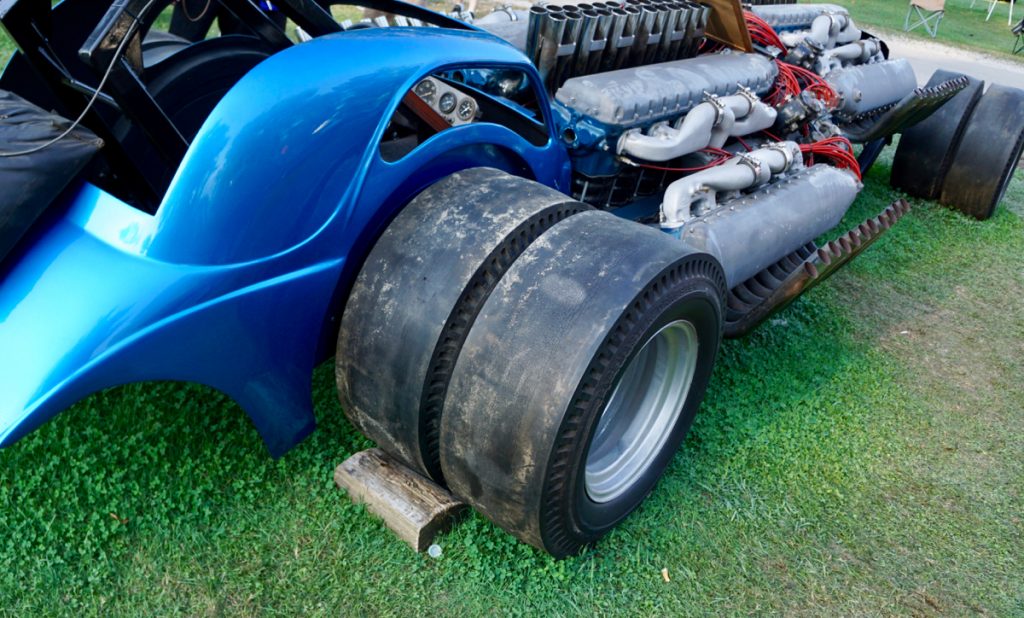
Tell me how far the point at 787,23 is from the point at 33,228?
405 cm

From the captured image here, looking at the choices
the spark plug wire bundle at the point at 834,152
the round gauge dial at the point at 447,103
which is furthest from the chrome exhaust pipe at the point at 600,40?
the spark plug wire bundle at the point at 834,152

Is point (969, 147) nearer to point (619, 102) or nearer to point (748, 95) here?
point (748, 95)

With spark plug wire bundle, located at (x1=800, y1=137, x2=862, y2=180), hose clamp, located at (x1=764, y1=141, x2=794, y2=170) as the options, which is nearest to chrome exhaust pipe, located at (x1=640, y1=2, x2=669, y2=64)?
hose clamp, located at (x1=764, y1=141, x2=794, y2=170)

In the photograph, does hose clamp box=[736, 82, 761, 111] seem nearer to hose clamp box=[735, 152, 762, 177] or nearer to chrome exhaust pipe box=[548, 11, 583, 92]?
hose clamp box=[735, 152, 762, 177]

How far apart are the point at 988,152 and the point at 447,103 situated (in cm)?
386

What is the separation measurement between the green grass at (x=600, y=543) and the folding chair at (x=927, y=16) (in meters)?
10.3

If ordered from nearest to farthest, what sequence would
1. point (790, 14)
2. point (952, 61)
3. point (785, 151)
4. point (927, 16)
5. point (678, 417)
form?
1. point (678, 417)
2. point (785, 151)
3. point (790, 14)
4. point (952, 61)
5. point (927, 16)

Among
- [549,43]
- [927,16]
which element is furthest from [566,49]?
[927,16]

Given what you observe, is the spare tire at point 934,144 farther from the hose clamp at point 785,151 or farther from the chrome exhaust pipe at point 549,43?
the chrome exhaust pipe at point 549,43

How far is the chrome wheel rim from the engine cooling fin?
16.2 inches

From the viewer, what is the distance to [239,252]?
1.79m

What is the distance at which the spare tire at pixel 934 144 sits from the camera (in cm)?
482

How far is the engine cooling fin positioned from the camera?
2.77m

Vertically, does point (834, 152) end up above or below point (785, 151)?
below
